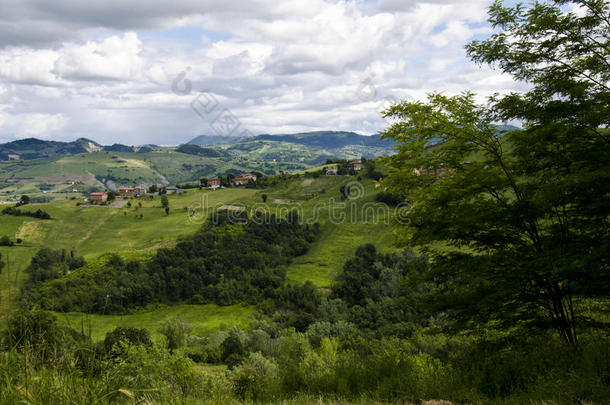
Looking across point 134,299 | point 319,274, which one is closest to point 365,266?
point 319,274

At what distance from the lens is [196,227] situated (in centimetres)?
12100

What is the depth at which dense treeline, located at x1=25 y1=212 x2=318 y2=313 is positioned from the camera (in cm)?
8981

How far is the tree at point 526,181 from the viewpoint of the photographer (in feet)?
28.6

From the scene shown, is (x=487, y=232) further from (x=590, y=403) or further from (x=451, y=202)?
(x=590, y=403)

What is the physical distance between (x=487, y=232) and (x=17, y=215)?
162 meters

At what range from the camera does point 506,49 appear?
10.4 metres

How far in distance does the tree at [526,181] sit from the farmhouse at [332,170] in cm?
15753

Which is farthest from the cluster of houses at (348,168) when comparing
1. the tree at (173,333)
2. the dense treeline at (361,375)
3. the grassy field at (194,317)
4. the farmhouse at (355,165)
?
the dense treeline at (361,375)

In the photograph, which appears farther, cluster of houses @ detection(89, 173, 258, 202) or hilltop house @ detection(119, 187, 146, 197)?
hilltop house @ detection(119, 187, 146, 197)

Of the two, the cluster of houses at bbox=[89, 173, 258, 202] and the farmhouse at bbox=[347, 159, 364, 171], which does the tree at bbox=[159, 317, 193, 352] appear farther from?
the farmhouse at bbox=[347, 159, 364, 171]

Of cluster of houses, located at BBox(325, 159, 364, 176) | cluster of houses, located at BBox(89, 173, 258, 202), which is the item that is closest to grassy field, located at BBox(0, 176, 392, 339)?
cluster of houses, located at BBox(89, 173, 258, 202)

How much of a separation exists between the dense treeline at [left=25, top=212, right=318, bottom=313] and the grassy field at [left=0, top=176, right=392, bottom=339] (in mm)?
4573

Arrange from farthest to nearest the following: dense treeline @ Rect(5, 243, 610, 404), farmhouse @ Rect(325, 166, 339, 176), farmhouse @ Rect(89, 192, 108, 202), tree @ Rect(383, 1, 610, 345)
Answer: farmhouse @ Rect(325, 166, 339, 176) < farmhouse @ Rect(89, 192, 108, 202) < tree @ Rect(383, 1, 610, 345) < dense treeline @ Rect(5, 243, 610, 404)

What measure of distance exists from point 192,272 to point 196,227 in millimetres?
21641
